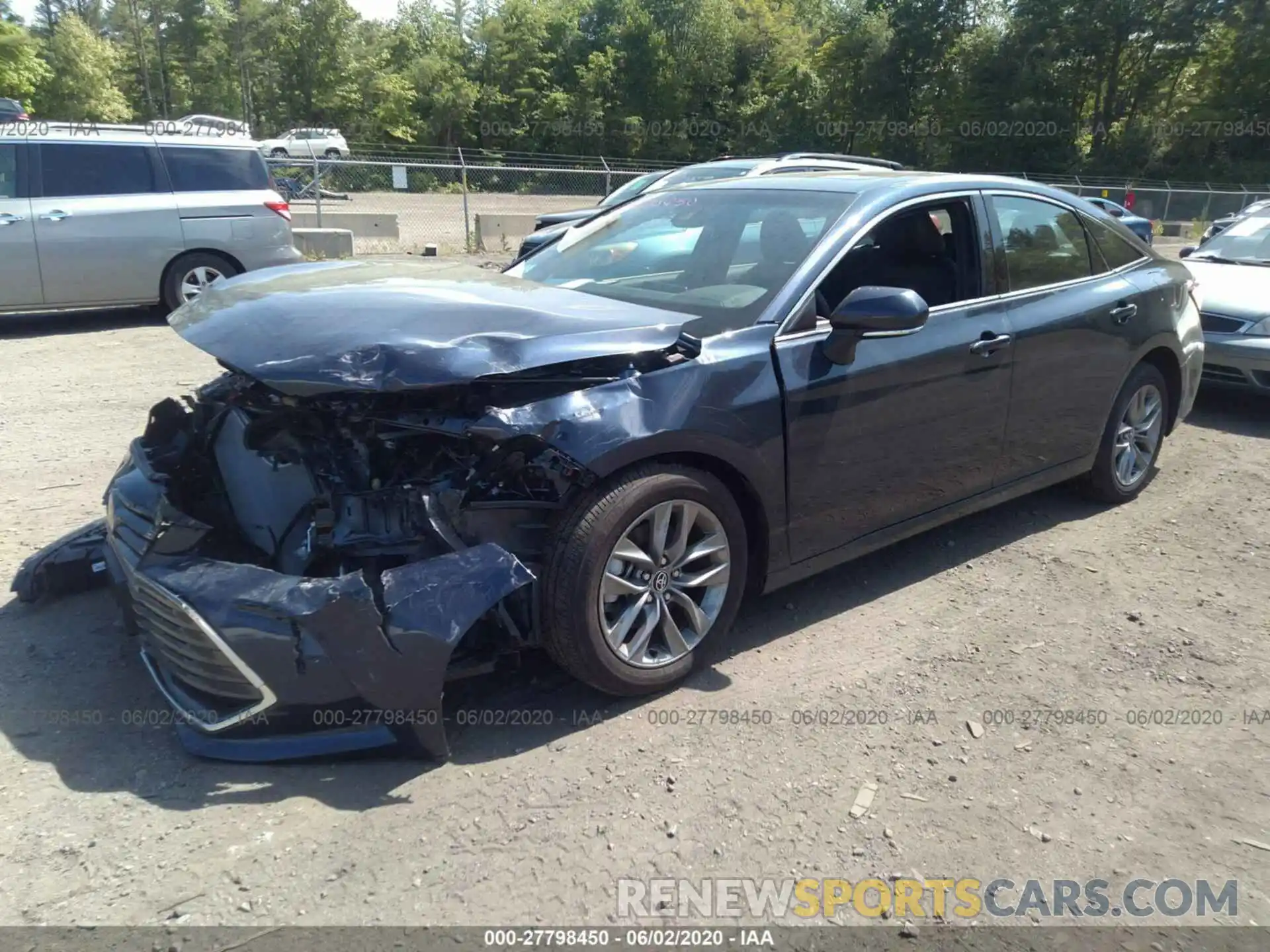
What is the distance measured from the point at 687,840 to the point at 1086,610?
2.37 metres

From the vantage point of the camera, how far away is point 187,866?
252 centimetres

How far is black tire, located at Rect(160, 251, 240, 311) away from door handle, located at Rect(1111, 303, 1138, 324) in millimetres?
8142

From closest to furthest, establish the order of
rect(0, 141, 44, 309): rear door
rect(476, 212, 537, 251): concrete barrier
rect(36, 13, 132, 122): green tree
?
rect(0, 141, 44, 309): rear door < rect(476, 212, 537, 251): concrete barrier < rect(36, 13, 132, 122): green tree

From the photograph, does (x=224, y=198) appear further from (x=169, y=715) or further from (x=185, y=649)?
(x=185, y=649)

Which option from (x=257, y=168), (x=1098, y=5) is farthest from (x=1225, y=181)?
(x=257, y=168)

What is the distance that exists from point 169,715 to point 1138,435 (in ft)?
16.2

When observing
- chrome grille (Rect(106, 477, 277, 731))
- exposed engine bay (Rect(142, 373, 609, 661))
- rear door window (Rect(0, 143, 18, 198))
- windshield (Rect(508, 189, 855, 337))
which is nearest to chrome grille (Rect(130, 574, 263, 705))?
chrome grille (Rect(106, 477, 277, 731))

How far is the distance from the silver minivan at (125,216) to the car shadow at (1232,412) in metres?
8.63

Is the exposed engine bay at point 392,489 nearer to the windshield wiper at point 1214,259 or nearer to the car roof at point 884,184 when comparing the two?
the car roof at point 884,184

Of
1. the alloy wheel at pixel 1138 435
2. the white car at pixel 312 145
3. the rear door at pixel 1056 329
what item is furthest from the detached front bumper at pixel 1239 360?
the white car at pixel 312 145

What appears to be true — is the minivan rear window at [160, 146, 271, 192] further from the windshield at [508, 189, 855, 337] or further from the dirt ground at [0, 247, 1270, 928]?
the windshield at [508, 189, 855, 337]

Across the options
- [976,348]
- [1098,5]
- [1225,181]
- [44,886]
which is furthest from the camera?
[1098,5]

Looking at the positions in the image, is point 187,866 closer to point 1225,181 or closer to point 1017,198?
point 1017,198

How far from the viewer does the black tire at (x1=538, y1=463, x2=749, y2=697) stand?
3.02 metres
